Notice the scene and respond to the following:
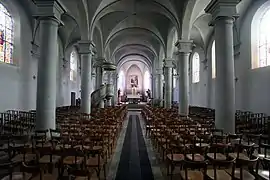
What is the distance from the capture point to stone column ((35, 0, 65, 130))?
967 cm

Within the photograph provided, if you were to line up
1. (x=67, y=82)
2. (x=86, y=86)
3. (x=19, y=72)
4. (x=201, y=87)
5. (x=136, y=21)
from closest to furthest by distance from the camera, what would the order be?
(x=86, y=86)
(x=19, y=72)
(x=136, y=21)
(x=201, y=87)
(x=67, y=82)

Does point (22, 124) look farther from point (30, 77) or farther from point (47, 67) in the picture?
point (30, 77)

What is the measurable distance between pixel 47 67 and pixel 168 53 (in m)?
15.3

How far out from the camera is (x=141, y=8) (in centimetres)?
1912

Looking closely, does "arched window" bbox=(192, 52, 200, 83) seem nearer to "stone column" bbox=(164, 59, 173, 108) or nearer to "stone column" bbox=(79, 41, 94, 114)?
"stone column" bbox=(164, 59, 173, 108)

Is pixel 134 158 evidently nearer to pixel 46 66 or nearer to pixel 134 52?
pixel 46 66

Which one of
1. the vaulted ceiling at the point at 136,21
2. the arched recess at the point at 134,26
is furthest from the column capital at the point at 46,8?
the arched recess at the point at 134,26

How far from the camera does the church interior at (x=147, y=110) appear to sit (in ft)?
18.2

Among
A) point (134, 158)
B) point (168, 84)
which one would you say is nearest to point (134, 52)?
point (168, 84)

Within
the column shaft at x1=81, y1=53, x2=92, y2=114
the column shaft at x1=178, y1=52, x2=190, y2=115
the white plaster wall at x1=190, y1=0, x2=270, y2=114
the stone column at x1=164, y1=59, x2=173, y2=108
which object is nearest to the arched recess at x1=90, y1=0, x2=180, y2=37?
the column shaft at x1=81, y1=53, x2=92, y2=114

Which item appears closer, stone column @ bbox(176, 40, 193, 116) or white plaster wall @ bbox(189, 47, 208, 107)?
stone column @ bbox(176, 40, 193, 116)

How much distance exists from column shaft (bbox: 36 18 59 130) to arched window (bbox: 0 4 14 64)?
6.54 meters

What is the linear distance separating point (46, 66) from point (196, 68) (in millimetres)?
21812

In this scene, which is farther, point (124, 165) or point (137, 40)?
point (137, 40)
